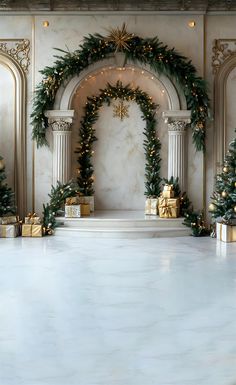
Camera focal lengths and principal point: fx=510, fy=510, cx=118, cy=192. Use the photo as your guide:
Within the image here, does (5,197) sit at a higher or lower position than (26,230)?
higher

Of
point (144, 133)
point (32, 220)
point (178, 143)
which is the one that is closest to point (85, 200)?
point (32, 220)

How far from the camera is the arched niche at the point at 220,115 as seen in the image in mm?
11312

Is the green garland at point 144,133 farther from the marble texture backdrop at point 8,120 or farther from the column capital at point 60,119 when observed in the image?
the marble texture backdrop at point 8,120

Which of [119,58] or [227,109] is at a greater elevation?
[119,58]

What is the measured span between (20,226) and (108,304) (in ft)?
18.7

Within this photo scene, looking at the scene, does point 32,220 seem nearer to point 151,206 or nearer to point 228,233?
point 151,206

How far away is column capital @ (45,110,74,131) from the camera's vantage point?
11.2m

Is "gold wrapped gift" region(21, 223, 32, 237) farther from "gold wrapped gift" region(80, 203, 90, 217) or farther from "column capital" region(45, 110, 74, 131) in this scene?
"column capital" region(45, 110, 74, 131)

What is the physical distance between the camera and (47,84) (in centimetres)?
1105

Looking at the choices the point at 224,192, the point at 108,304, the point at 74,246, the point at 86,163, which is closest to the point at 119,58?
the point at 86,163

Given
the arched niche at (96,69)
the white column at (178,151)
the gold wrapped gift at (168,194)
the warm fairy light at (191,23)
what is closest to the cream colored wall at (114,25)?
the warm fairy light at (191,23)

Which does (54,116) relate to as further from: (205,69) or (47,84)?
(205,69)

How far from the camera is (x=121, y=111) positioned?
12070 millimetres

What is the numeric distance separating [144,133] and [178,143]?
1.03 m
